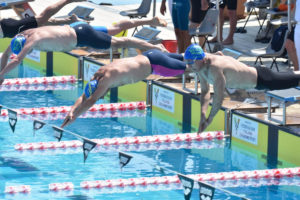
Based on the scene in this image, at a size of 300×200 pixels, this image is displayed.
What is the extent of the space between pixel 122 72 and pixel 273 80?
174 cm

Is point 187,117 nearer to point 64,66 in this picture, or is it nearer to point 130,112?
point 130,112

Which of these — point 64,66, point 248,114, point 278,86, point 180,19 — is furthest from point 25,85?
point 278,86

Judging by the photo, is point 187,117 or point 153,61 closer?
point 153,61

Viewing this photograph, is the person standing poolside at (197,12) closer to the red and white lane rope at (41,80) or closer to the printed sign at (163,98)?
the printed sign at (163,98)

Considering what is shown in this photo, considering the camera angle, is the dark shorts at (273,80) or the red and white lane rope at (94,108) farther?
the red and white lane rope at (94,108)

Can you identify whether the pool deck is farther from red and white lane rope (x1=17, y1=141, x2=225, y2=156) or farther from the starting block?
red and white lane rope (x1=17, y1=141, x2=225, y2=156)

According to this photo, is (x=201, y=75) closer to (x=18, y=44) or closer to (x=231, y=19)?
(x=18, y=44)

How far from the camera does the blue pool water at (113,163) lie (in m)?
9.95

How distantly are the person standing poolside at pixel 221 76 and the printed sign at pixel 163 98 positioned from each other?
9.05ft

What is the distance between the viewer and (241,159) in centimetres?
1128

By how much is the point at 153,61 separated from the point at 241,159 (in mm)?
1933

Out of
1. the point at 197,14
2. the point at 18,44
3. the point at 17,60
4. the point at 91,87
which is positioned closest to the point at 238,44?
the point at 197,14

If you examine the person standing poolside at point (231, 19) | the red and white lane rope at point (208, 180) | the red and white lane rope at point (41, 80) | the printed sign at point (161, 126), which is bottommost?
the printed sign at point (161, 126)

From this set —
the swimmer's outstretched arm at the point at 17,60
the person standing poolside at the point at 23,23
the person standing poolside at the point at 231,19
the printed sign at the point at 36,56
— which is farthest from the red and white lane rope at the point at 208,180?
the printed sign at the point at 36,56
